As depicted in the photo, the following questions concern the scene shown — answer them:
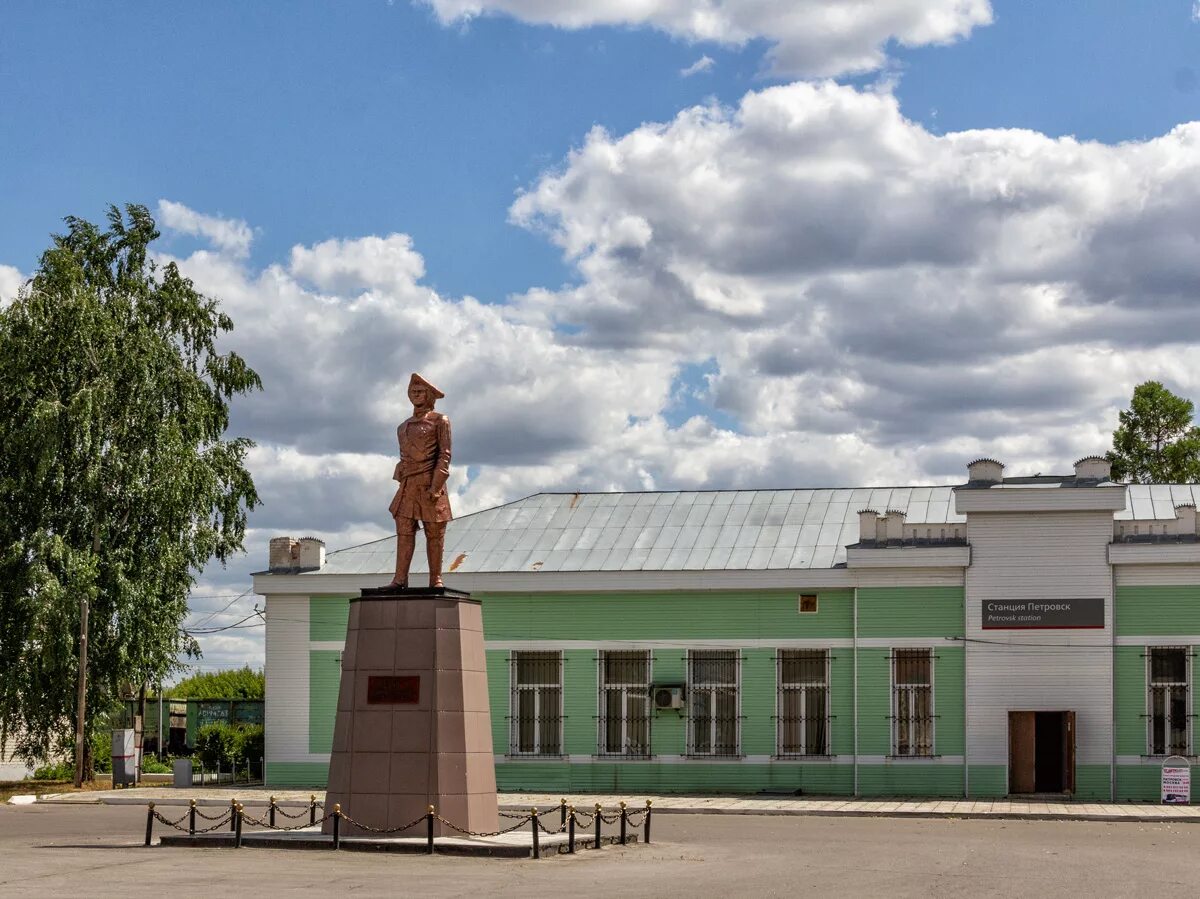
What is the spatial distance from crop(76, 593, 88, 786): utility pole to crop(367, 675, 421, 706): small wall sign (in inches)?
629

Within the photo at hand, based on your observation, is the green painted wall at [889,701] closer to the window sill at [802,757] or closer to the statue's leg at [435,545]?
the window sill at [802,757]

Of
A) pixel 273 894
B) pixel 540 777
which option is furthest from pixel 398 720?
pixel 540 777

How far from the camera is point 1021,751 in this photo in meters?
32.5

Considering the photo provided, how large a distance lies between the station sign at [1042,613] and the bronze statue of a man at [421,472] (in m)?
14.1

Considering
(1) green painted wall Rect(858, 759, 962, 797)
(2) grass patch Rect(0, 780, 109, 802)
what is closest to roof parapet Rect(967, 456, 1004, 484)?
(1) green painted wall Rect(858, 759, 962, 797)

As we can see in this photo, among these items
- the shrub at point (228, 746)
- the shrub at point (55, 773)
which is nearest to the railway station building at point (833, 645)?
the shrub at point (228, 746)

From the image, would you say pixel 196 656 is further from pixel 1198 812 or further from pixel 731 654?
pixel 1198 812

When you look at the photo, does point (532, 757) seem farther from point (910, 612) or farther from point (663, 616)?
point (910, 612)

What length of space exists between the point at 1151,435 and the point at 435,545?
107 feet

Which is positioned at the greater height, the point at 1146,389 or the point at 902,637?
the point at 1146,389

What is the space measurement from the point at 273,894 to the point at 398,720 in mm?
5404

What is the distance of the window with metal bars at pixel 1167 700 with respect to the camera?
105 feet

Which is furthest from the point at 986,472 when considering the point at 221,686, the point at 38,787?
the point at 221,686

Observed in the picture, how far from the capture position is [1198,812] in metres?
29.0
